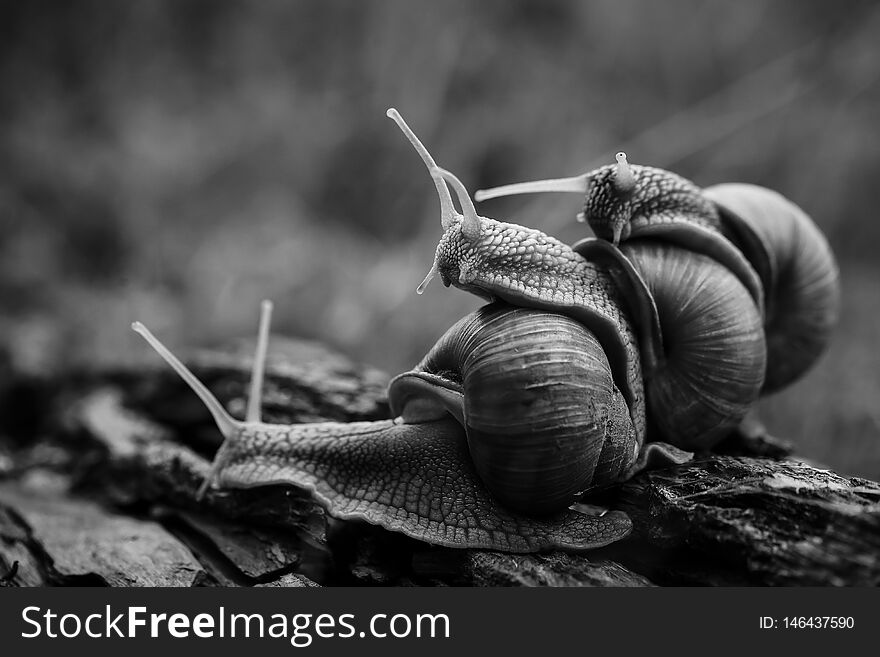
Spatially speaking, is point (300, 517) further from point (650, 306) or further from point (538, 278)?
point (650, 306)

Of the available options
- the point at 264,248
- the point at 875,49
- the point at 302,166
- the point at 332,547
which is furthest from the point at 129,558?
the point at 875,49

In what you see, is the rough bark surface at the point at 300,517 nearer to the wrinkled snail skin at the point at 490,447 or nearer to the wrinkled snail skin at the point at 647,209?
the wrinkled snail skin at the point at 490,447

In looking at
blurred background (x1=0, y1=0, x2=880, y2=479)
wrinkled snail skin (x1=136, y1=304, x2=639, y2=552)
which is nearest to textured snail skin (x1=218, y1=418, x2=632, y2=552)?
wrinkled snail skin (x1=136, y1=304, x2=639, y2=552)

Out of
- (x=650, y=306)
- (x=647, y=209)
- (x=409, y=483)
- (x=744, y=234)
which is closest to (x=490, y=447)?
(x=409, y=483)

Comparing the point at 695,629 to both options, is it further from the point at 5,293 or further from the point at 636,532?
the point at 5,293

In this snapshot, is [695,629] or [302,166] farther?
[302,166]

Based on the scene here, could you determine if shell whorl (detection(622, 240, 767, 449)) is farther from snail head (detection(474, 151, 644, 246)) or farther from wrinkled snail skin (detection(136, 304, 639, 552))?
wrinkled snail skin (detection(136, 304, 639, 552))
